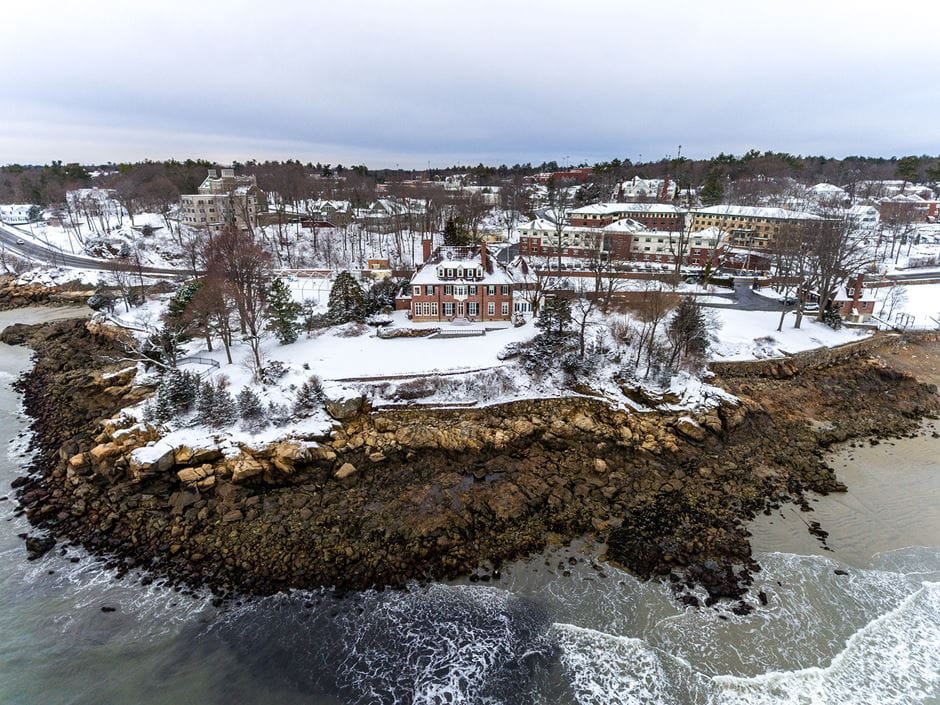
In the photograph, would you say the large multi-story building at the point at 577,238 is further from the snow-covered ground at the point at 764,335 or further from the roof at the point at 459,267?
the snow-covered ground at the point at 764,335

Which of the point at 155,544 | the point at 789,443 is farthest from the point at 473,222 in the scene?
the point at 155,544

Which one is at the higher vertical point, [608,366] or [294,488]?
[608,366]

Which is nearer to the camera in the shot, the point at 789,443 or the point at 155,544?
the point at 155,544

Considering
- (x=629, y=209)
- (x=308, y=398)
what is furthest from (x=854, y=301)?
(x=308, y=398)

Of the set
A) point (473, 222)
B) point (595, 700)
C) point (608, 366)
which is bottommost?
point (595, 700)

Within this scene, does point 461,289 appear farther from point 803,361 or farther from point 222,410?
point 803,361

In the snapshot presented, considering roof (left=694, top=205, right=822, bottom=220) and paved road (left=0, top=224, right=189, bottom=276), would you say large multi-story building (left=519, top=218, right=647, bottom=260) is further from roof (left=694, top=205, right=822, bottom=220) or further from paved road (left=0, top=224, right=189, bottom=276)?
paved road (left=0, top=224, right=189, bottom=276)

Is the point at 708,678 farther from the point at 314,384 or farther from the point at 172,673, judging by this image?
the point at 314,384
